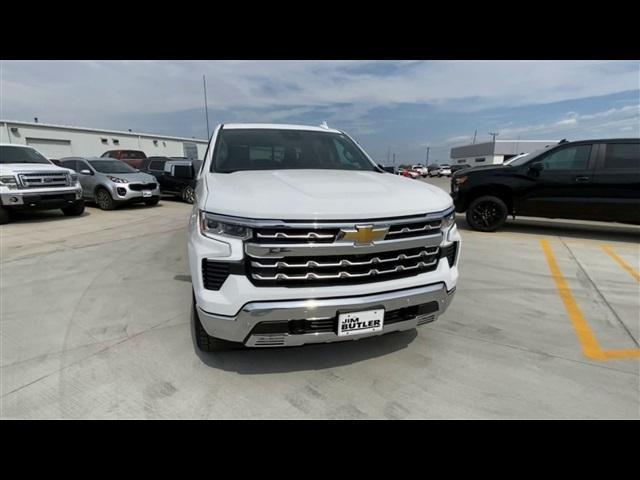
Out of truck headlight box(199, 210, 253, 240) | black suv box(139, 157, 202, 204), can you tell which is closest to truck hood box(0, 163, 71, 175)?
black suv box(139, 157, 202, 204)

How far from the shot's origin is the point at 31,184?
770cm

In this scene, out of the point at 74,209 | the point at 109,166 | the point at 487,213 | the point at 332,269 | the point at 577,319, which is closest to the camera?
the point at 332,269

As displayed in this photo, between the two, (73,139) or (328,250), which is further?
(73,139)

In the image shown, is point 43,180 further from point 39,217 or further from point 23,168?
point 39,217

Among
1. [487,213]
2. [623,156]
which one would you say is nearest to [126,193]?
[487,213]

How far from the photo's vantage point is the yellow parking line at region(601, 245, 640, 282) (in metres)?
4.69

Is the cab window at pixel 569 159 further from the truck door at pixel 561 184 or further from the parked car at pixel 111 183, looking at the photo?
the parked car at pixel 111 183

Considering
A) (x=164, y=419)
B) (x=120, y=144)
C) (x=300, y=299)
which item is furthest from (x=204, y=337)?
(x=120, y=144)

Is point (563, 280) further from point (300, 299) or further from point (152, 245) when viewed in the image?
point (152, 245)

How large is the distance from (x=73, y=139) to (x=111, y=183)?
77.5ft

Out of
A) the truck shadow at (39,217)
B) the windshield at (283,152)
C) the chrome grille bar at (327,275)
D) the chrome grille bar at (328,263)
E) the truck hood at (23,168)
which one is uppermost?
the windshield at (283,152)

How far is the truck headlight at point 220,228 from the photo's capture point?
1.94 m

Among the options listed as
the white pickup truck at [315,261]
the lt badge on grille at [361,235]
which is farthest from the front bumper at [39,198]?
the lt badge on grille at [361,235]

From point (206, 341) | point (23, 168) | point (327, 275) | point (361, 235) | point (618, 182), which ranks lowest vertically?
point (206, 341)
